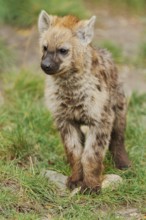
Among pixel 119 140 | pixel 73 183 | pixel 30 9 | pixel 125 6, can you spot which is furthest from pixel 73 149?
pixel 125 6

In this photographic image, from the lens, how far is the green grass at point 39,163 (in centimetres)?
707

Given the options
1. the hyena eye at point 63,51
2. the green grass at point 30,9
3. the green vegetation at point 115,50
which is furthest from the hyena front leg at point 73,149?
the green grass at point 30,9

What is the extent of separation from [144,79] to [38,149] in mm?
3181

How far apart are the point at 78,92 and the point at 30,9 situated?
5235 millimetres

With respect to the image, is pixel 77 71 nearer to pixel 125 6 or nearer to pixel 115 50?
pixel 115 50

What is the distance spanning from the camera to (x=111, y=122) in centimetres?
774

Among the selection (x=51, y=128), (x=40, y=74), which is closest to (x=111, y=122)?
(x=51, y=128)

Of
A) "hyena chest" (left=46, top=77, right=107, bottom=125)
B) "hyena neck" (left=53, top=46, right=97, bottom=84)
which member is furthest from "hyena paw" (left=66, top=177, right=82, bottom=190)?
"hyena neck" (left=53, top=46, right=97, bottom=84)

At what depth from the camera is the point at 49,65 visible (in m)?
7.23

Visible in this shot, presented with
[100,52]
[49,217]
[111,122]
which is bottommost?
[49,217]

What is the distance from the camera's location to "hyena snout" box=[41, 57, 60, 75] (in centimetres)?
722

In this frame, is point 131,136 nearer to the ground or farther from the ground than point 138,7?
nearer to the ground

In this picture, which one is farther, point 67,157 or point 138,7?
point 138,7

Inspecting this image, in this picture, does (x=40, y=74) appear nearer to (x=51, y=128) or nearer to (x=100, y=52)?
(x=51, y=128)
